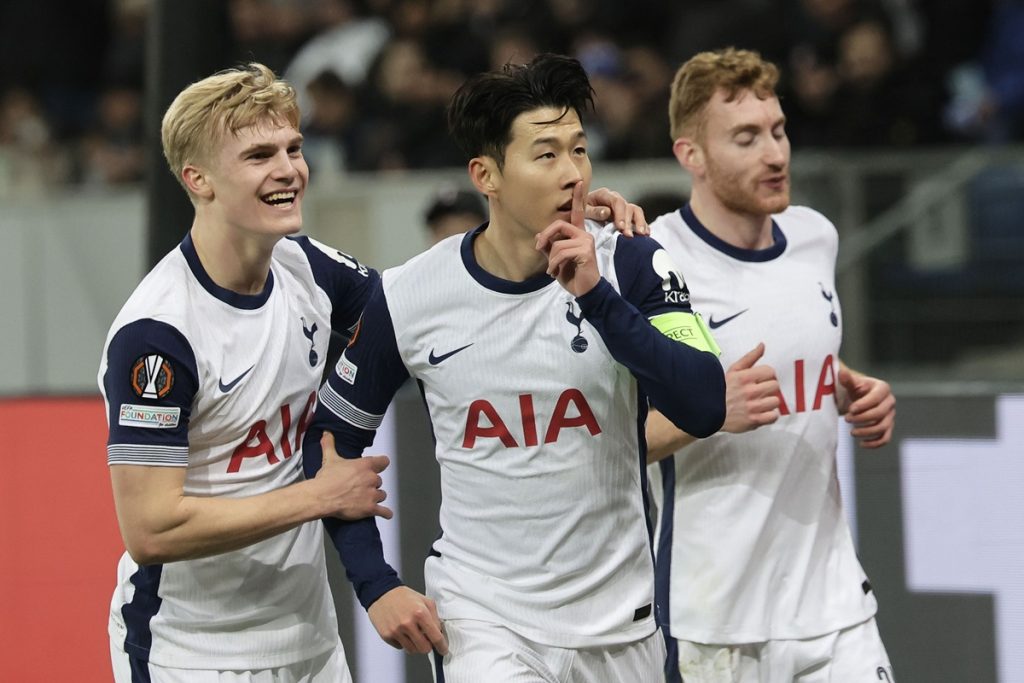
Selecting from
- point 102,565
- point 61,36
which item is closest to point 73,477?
point 102,565

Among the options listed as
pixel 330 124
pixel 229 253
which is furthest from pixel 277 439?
pixel 330 124

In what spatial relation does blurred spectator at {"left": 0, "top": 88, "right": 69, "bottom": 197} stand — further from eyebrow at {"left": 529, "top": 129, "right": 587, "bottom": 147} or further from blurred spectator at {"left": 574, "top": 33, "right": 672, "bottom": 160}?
eyebrow at {"left": 529, "top": 129, "right": 587, "bottom": 147}

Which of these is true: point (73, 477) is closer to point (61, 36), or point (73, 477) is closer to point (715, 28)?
point (715, 28)

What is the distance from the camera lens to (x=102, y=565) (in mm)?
6160

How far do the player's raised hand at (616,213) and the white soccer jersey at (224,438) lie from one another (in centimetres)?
90

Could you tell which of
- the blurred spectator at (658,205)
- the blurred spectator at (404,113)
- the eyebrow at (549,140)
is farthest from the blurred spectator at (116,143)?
the eyebrow at (549,140)

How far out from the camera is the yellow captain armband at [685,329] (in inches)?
145

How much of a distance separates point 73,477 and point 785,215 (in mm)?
3053

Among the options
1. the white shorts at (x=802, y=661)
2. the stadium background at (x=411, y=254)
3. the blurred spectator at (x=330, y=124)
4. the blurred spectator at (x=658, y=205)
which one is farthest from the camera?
the blurred spectator at (x=330, y=124)

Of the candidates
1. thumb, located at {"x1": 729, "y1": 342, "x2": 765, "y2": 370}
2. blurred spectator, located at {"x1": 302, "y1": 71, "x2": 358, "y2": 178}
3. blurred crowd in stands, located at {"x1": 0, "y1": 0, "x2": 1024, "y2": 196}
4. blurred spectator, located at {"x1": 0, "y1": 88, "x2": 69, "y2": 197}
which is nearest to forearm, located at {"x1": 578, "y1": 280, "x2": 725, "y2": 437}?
thumb, located at {"x1": 729, "y1": 342, "x2": 765, "y2": 370}

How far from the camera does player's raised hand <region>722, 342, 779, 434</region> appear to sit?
162 inches

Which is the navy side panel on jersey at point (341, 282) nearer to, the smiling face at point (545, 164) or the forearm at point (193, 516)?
the forearm at point (193, 516)

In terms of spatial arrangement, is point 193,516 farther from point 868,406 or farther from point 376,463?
point 868,406

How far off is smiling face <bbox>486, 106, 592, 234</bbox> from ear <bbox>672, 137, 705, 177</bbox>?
39.9 inches
